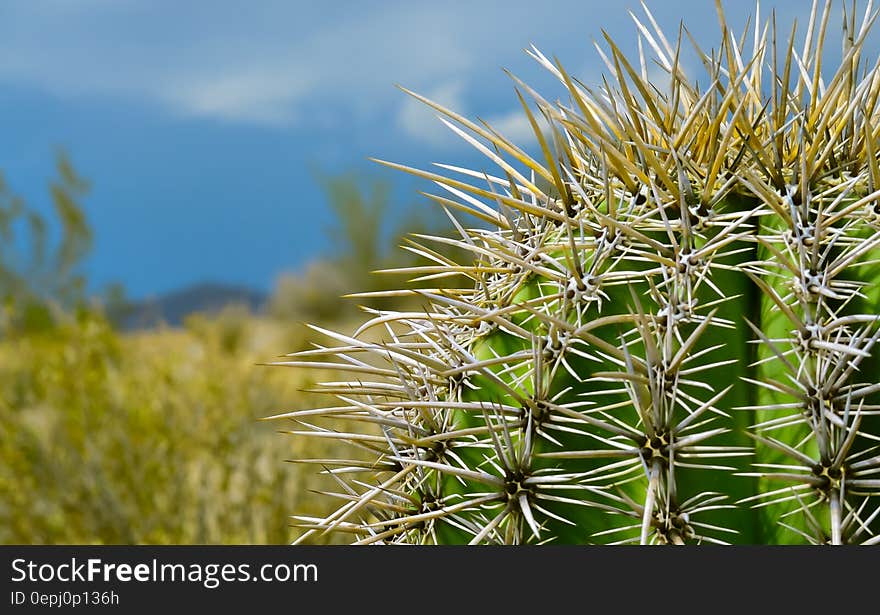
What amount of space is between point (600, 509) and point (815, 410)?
28cm

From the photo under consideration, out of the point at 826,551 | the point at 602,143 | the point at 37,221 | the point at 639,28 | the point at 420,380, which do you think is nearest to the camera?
the point at 826,551

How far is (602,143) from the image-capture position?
111cm

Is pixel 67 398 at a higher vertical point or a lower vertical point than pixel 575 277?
higher

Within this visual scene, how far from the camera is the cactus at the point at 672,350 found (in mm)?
1056

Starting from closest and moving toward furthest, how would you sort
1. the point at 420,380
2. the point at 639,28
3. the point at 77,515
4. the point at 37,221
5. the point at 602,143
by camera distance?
the point at 602,143
the point at 420,380
the point at 639,28
the point at 77,515
the point at 37,221

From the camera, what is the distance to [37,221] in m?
8.97

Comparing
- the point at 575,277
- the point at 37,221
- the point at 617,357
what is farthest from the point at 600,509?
the point at 37,221

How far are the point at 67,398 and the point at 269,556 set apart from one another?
13.5ft

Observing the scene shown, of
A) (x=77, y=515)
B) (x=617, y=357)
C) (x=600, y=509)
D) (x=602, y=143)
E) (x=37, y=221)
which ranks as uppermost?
(x=37, y=221)

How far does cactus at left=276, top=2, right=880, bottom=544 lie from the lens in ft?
3.46

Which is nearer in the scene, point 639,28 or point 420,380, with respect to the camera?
point 420,380

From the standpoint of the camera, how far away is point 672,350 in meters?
1.08

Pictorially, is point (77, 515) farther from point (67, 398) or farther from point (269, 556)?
point (269, 556)

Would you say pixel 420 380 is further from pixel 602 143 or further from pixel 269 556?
pixel 602 143
